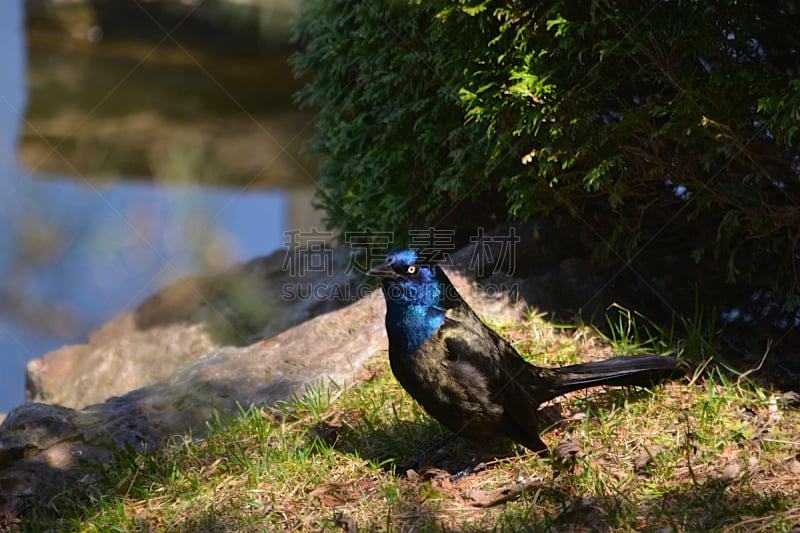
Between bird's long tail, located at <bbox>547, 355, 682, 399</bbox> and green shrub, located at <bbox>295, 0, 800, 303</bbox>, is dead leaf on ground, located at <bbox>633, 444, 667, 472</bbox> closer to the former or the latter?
bird's long tail, located at <bbox>547, 355, 682, 399</bbox>

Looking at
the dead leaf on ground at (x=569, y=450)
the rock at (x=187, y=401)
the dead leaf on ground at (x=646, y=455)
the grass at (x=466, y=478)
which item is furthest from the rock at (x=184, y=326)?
the dead leaf on ground at (x=646, y=455)

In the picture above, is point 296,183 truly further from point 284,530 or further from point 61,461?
point 284,530

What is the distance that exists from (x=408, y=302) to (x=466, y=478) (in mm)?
723

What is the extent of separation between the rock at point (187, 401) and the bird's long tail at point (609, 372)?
933mm

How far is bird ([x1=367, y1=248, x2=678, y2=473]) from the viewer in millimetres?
2832

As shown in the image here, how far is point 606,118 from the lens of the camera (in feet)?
11.9

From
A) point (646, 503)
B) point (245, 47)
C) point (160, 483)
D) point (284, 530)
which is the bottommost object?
point (646, 503)

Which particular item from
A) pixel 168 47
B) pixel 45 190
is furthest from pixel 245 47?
pixel 45 190

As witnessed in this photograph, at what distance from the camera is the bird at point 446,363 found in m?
2.83

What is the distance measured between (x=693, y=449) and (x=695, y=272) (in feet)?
4.52

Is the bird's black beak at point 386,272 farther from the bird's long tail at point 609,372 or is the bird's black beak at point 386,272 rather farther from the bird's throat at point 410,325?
the bird's long tail at point 609,372

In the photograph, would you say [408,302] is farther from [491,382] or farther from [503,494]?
[503,494]

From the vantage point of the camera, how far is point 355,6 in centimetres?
443

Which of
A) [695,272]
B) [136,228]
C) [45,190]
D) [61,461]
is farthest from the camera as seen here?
[45,190]
